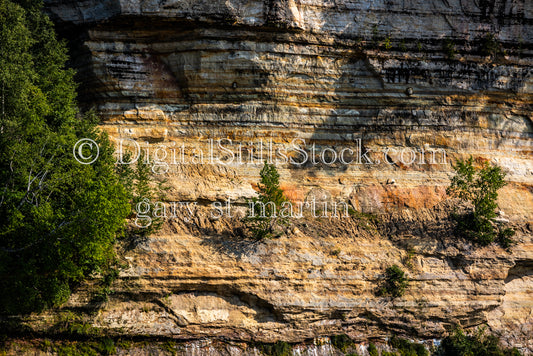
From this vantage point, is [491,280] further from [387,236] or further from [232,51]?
[232,51]

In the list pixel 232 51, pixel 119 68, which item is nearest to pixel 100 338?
pixel 119 68

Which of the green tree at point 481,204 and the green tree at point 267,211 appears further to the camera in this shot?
the green tree at point 481,204

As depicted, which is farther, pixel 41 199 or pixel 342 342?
pixel 342 342

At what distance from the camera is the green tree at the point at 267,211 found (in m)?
14.6

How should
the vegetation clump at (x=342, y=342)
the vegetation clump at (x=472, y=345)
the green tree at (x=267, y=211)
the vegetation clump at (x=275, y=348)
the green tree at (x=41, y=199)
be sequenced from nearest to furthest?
the green tree at (x=41, y=199)
the vegetation clump at (x=275, y=348)
the vegetation clump at (x=342, y=342)
the vegetation clump at (x=472, y=345)
the green tree at (x=267, y=211)

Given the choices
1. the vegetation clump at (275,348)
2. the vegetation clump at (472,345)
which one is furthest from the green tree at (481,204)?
the vegetation clump at (275,348)

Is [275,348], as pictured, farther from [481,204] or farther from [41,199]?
[481,204]

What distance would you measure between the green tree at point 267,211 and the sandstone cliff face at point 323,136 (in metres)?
0.43

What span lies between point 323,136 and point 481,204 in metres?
5.74

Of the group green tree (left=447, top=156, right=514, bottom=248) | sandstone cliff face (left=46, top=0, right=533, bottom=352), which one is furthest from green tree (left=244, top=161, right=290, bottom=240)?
green tree (left=447, top=156, right=514, bottom=248)

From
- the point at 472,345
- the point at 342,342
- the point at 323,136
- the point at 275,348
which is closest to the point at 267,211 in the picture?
the point at 275,348

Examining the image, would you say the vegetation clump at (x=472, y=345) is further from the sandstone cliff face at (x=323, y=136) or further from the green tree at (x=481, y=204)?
the green tree at (x=481, y=204)

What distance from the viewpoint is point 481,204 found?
15.9m

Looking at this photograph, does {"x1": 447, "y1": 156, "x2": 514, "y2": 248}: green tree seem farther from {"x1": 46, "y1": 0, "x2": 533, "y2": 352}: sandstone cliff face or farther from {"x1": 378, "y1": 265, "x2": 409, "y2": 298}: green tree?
{"x1": 378, "y1": 265, "x2": 409, "y2": 298}: green tree
